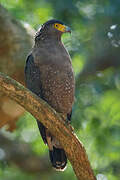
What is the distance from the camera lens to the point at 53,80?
6715mm

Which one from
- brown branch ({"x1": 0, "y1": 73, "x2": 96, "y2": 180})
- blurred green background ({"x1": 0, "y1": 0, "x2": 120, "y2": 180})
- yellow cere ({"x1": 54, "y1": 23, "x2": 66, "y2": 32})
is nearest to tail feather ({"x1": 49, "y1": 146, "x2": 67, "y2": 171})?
brown branch ({"x1": 0, "y1": 73, "x2": 96, "y2": 180})

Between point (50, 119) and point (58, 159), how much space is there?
1229mm

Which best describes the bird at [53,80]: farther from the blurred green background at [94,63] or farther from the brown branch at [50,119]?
the blurred green background at [94,63]

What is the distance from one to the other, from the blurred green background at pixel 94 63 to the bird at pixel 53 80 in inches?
58.8

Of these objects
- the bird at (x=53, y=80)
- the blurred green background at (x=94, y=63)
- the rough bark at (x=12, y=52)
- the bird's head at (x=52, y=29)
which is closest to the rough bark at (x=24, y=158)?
the blurred green background at (x=94, y=63)

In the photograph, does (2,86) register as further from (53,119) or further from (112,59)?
(112,59)

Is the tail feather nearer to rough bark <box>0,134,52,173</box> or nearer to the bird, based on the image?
the bird

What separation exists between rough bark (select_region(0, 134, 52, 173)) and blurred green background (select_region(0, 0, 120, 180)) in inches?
23.4

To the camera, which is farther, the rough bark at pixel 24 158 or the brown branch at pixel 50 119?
the rough bark at pixel 24 158

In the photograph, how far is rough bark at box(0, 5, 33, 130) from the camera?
7.75 meters

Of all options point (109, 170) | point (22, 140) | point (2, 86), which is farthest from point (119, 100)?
point (2, 86)

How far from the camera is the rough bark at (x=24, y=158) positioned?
9750 mm

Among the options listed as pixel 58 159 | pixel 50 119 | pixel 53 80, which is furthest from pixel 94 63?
pixel 50 119

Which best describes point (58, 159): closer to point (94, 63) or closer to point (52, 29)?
point (52, 29)
